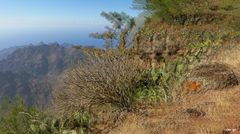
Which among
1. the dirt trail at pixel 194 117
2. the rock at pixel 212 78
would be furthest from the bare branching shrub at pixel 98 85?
the rock at pixel 212 78

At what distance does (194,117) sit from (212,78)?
2.79 metres

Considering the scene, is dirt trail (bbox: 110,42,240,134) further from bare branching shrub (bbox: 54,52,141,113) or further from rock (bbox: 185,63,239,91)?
bare branching shrub (bbox: 54,52,141,113)

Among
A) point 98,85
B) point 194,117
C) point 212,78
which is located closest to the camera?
point 194,117

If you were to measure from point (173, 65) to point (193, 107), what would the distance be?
5553 mm

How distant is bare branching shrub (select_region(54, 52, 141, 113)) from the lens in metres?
13.8

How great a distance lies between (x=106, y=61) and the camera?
45.6 ft

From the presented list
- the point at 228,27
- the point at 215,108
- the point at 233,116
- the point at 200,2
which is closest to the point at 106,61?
the point at 215,108

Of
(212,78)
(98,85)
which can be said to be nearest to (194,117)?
(212,78)

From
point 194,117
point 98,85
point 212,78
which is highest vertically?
point 212,78

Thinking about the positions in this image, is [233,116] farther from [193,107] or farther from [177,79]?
[177,79]

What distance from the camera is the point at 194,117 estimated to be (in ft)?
33.5

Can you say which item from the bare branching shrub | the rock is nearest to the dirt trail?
the rock

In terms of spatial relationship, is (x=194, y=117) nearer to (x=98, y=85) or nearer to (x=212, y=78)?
(x=212, y=78)

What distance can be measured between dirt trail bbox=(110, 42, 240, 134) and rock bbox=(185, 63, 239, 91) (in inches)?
11.8
